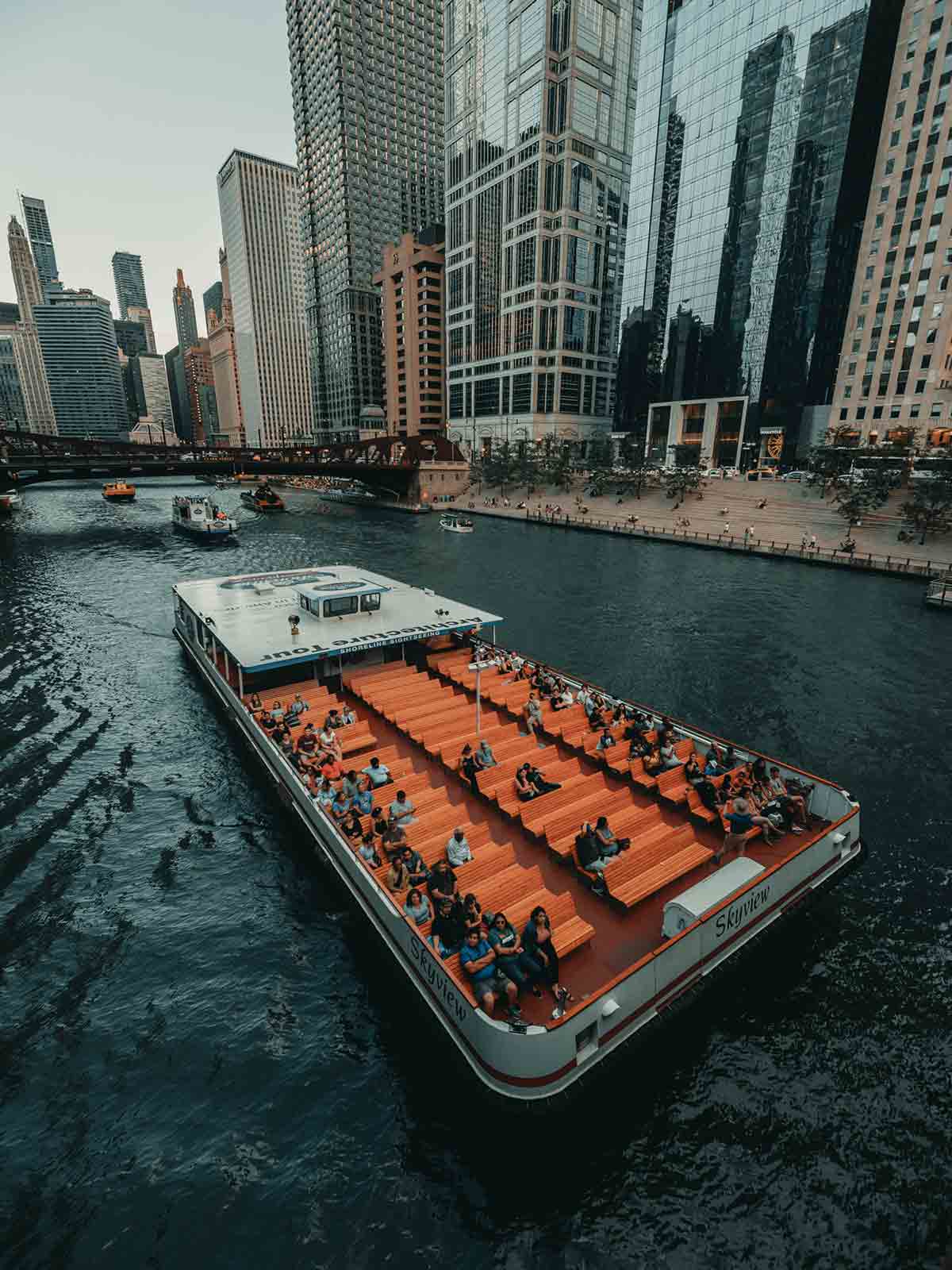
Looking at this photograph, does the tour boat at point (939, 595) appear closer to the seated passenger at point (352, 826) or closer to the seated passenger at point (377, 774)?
the seated passenger at point (377, 774)

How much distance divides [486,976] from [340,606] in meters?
19.6

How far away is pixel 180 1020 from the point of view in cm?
1395

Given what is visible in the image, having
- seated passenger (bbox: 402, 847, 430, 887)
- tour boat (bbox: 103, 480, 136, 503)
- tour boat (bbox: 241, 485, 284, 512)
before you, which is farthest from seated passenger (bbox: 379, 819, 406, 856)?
tour boat (bbox: 103, 480, 136, 503)

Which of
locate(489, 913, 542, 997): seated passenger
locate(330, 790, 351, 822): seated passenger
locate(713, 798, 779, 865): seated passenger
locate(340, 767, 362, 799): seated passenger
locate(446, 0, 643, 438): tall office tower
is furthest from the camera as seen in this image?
locate(446, 0, 643, 438): tall office tower

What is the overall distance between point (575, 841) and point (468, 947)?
4.63m

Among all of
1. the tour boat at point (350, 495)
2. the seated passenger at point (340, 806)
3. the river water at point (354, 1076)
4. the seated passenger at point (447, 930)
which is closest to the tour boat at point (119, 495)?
the tour boat at point (350, 495)

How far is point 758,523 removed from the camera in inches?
3182

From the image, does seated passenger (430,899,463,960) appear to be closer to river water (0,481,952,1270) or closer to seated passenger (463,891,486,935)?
seated passenger (463,891,486,935)

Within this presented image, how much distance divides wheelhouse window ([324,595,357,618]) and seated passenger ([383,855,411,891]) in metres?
15.8

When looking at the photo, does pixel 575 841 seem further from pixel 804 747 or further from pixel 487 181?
pixel 487 181

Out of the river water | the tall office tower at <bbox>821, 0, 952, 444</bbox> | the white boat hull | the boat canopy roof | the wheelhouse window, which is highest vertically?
the tall office tower at <bbox>821, 0, 952, 444</bbox>

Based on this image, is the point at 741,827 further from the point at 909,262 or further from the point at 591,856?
the point at 909,262

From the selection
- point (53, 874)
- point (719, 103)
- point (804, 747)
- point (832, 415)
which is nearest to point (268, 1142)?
point (53, 874)

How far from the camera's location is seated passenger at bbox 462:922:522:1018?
11.1 meters
